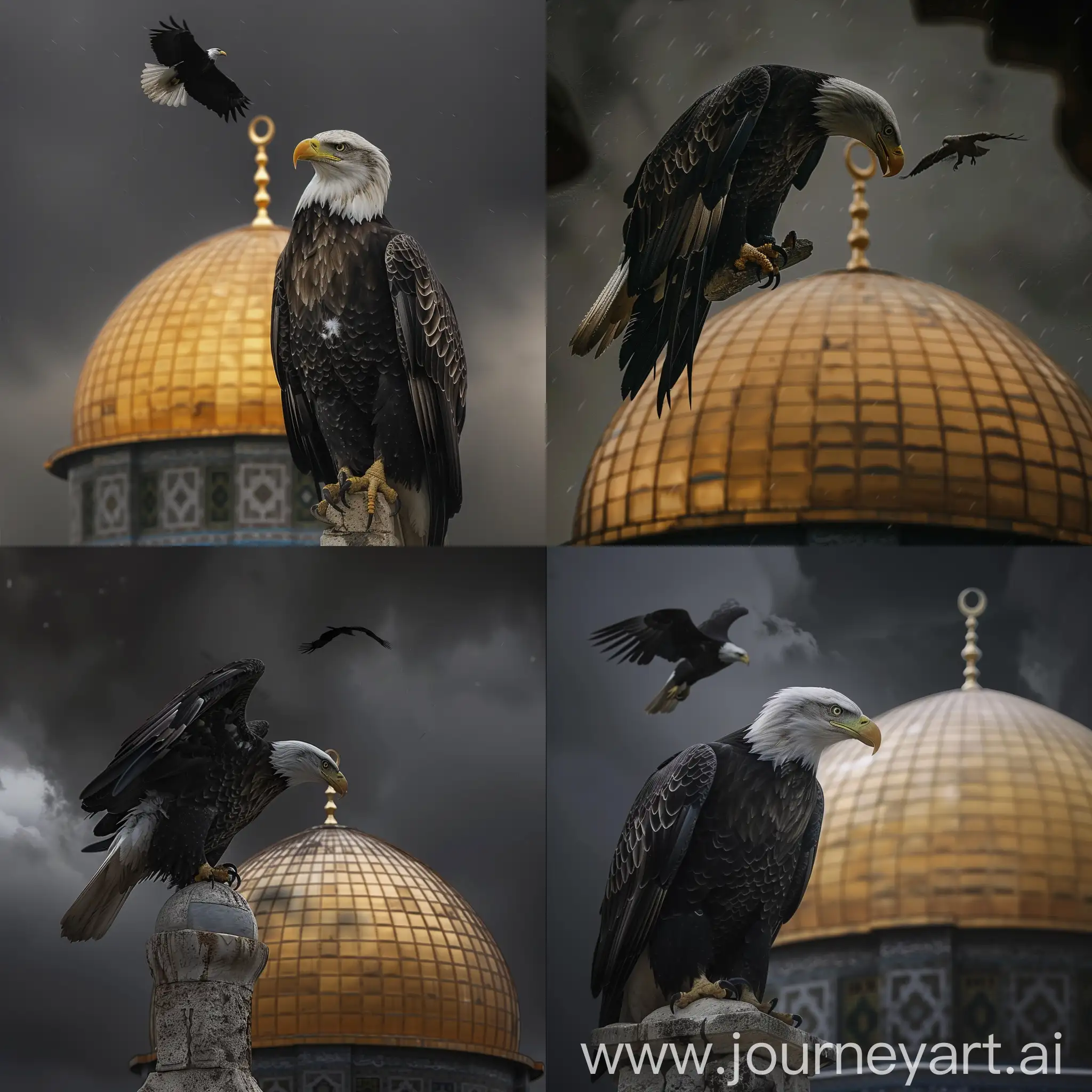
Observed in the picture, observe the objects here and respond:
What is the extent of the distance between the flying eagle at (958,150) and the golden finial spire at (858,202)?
400mm

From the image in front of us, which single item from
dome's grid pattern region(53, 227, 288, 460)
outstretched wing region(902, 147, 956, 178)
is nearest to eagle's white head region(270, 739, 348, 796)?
dome's grid pattern region(53, 227, 288, 460)

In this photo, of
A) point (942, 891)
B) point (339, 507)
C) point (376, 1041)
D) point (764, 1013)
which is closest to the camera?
point (764, 1013)

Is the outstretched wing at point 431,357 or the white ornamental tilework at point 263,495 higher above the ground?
the white ornamental tilework at point 263,495

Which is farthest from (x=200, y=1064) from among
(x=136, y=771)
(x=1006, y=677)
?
(x=1006, y=677)

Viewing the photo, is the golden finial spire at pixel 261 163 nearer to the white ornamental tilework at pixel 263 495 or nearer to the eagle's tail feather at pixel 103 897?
the white ornamental tilework at pixel 263 495

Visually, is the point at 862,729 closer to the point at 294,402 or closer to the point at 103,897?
the point at 294,402

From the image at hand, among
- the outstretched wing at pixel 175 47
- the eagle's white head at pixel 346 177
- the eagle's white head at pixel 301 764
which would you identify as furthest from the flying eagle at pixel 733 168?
the eagle's white head at pixel 301 764

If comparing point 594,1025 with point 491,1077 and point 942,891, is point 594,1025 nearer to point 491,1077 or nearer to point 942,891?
point 491,1077

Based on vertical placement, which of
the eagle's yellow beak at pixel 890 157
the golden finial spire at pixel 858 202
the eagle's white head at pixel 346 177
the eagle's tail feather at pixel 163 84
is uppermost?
the eagle's tail feather at pixel 163 84

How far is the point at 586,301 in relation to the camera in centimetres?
1605

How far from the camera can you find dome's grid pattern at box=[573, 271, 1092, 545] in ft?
57.7

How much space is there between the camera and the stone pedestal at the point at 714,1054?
1129 centimetres

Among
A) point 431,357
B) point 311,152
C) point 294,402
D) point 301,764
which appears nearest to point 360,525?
point 294,402

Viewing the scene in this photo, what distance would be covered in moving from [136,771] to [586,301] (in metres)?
Result: 5.12
